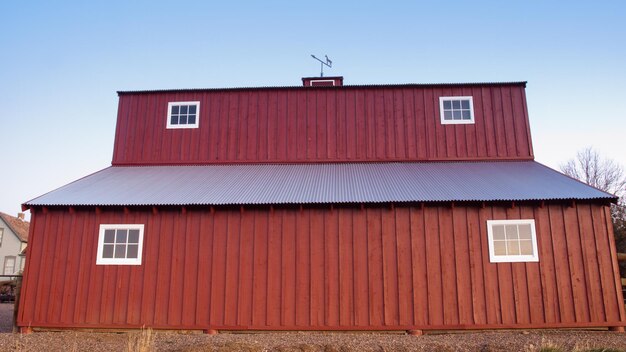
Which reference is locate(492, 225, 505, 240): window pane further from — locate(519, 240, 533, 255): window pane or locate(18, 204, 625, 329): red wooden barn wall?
locate(519, 240, 533, 255): window pane

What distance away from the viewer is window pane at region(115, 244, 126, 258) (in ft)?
36.2

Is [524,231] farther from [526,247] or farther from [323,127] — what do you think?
[323,127]

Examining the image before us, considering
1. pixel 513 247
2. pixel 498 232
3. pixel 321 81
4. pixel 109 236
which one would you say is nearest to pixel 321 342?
pixel 498 232

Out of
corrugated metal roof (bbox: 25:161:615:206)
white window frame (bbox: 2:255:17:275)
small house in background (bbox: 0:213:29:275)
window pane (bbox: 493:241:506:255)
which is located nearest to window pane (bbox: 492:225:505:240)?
window pane (bbox: 493:241:506:255)

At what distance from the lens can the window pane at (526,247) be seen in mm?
10555

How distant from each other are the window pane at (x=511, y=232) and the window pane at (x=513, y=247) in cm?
12

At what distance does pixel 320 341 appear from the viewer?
9148 millimetres

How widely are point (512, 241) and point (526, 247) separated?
0.34 m

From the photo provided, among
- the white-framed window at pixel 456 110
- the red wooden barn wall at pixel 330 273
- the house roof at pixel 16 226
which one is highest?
the white-framed window at pixel 456 110

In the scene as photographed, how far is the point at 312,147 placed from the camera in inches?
566

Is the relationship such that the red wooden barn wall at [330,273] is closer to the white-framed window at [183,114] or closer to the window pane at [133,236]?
the window pane at [133,236]

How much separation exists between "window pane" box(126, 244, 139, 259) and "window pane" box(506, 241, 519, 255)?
9148 mm

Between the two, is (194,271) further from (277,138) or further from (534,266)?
(534,266)

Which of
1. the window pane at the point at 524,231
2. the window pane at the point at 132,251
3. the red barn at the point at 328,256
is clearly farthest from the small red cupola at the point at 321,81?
the window pane at the point at 524,231
